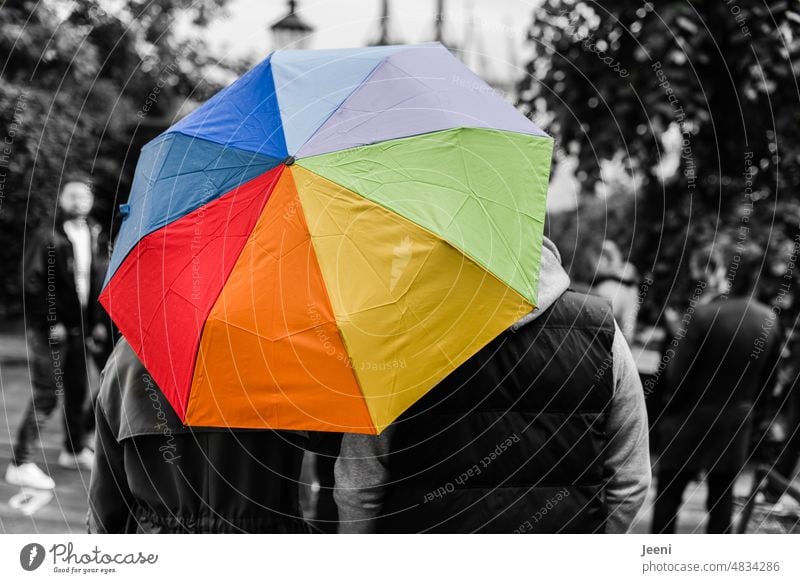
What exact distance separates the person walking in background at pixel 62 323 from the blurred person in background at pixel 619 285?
277 centimetres

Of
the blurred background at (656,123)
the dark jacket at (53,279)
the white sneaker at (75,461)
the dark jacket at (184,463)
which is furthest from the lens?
the white sneaker at (75,461)

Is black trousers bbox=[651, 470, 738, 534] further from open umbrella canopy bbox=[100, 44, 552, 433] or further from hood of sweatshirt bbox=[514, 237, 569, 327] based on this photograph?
open umbrella canopy bbox=[100, 44, 552, 433]

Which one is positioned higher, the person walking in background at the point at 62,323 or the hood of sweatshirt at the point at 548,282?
the hood of sweatshirt at the point at 548,282

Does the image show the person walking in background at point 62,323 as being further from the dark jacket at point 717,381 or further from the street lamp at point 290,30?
the dark jacket at point 717,381

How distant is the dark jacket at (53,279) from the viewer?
4.38 meters

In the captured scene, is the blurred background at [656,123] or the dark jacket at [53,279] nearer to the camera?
the blurred background at [656,123]

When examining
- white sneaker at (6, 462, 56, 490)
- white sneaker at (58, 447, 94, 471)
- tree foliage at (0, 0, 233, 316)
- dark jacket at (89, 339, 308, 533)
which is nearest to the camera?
dark jacket at (89, 339, 308, 533)

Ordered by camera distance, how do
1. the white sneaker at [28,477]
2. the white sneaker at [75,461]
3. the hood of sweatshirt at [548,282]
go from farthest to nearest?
the white sneaker at [75,461], the white sneaker at [28,477], the hood of sweatshirt at [548,282]

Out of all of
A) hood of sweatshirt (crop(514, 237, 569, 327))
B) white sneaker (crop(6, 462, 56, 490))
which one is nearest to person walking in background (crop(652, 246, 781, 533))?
hood of sweatshirt (crop(514, 237, 569, 327))

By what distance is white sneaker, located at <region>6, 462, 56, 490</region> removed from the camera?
14.0 feet

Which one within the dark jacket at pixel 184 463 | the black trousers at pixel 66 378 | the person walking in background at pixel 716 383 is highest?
the dark jacket at pixel 184 463

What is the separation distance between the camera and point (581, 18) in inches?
135

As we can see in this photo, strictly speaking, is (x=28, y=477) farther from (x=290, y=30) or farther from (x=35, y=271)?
(x=290, y=30)

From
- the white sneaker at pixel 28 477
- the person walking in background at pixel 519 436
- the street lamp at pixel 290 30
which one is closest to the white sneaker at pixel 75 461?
the white sneaker at pixel 28 477
